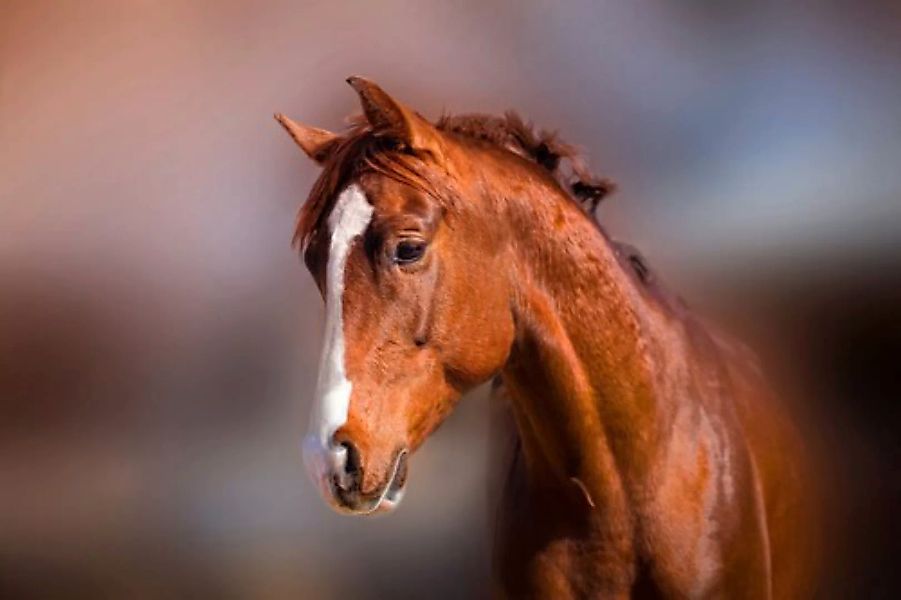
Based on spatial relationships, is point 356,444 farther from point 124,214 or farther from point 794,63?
point 794,63

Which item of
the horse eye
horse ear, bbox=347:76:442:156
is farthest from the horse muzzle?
horse ear, bbox=347:76:442:156

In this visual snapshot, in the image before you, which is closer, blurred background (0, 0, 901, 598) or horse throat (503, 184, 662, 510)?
horse throat (503, 184, 662, 510)

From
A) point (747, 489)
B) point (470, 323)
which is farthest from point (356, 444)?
point (747, 489)

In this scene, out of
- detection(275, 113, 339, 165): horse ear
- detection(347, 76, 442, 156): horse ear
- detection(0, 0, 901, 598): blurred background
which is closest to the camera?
detection(347, 76, 442, 156): horse ear

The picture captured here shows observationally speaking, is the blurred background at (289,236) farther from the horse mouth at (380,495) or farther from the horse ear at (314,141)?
the horse mouth at (380,495)

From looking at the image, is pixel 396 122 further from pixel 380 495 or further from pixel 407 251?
pixel 380 495

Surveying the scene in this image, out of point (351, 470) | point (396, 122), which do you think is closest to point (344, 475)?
point (351, 470)

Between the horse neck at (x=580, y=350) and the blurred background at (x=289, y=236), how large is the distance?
447 millimetres

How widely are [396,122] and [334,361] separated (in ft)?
0.71

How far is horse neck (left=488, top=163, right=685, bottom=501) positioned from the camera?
29.7 inches

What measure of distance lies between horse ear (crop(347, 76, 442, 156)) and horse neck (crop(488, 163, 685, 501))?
4.1 inches

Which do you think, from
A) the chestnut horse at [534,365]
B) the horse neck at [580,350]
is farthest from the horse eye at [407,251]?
the horse neck at [580,350]

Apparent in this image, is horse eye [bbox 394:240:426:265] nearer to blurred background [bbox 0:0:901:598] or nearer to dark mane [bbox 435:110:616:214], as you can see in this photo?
dark mane [bbox 435:110:616:214]

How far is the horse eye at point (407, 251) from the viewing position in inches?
26.5
